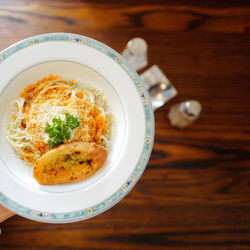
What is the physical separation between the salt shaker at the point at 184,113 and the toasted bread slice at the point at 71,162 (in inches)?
22.6

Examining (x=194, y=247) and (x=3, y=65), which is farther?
(x=194, y=247)

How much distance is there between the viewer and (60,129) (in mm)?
1497

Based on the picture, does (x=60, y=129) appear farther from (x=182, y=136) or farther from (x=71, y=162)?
(x=182, y=136)

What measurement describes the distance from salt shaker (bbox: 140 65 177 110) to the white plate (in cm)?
34

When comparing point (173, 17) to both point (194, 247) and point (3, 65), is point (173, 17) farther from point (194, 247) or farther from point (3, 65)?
point (194, 247)

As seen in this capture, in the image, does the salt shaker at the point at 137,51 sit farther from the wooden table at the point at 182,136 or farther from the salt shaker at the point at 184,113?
the salt shaker at the point at 184,113

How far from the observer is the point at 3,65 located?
56.8 inches

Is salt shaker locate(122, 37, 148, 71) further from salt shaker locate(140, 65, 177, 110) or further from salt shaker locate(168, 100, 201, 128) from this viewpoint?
salt shaker locate(168, 100, 201, 128)

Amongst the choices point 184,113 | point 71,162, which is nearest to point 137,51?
point 184,113

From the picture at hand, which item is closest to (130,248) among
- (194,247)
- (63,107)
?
(194,247)

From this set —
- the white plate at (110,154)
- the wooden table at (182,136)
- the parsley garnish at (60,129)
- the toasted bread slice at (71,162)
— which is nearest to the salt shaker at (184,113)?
the wooden table at (182,136)

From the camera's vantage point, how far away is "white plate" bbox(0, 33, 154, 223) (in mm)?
1410

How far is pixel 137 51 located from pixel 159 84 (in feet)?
0.89

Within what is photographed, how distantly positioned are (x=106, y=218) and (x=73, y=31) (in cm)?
133
